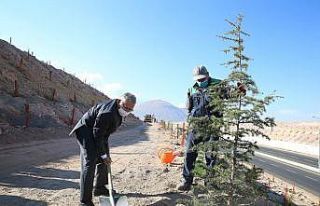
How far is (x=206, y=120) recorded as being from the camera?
6328 mm

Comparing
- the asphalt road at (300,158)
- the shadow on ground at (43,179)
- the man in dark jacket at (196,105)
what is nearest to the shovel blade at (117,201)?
the man in dark jacket at (196,105)

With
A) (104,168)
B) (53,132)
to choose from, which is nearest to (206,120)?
(104,168)

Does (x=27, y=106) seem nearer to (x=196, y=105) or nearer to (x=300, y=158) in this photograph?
(x=196, y=105)

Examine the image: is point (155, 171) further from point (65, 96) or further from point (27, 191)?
point (65, 96)

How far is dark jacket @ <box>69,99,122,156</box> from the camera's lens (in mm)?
7246

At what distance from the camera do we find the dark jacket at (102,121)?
23.8 ft

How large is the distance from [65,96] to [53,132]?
15282 millimetres

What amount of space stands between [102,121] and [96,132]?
20 centimetres

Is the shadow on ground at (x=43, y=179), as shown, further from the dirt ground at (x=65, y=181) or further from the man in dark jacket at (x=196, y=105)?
the man in dark jacket at (x=196, y=105)

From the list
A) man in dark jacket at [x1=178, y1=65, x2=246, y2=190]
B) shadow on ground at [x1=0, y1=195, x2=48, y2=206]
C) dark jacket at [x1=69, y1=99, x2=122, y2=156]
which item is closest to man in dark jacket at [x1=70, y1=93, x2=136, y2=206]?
dark jacket at [x1=69, y1=99, x2=122, y2=156]

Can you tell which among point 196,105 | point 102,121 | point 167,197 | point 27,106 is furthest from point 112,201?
point 27,106

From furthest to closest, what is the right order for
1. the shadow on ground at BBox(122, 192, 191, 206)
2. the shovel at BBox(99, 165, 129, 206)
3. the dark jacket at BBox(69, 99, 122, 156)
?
the shadow on ground at BBox(122, 192, 191, 206) → the dark jacket at BBox(69, 99, 122, 156) → the shovel at BBox(99, 165, 129, 206)

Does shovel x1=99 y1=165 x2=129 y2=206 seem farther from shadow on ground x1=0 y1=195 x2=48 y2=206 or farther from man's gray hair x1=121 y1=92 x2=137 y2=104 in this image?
man's gray hair x1=121 y1=92 x2=137 y2=104

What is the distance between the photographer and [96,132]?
7.26 meters
